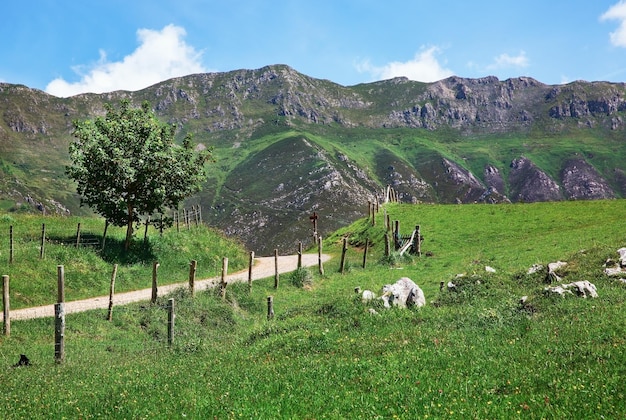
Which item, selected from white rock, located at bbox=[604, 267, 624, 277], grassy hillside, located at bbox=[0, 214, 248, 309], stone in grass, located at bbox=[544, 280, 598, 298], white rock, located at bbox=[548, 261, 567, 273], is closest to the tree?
grassy hillside, located at bbox=[0, 214, 248, 309]

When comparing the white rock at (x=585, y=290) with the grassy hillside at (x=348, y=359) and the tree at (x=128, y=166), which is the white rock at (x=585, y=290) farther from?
the tree at (x=128, y=166)

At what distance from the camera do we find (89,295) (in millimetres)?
33500

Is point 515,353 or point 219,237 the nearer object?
point 515,353

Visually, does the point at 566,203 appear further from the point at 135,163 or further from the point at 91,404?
the point at 91,404

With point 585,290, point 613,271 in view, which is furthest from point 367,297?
point 613,271

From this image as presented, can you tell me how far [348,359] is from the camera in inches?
608

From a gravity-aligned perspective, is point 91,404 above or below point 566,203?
below

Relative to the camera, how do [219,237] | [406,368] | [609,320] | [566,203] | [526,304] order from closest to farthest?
[406,368]
[609,320]
[526,304]
[219,237]
[566,203]

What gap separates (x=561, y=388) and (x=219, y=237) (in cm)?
4875

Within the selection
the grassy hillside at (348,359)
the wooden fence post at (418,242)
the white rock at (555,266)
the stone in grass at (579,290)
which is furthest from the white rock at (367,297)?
the wooden fence post at (418,242)

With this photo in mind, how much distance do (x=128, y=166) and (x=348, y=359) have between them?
32.3 metres

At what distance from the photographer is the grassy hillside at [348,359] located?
34.9 feet

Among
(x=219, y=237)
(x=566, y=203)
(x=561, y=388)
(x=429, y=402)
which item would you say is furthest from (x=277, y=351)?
(x=566, y=203)

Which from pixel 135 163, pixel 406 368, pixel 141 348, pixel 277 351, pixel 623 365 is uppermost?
pixel 135 163
